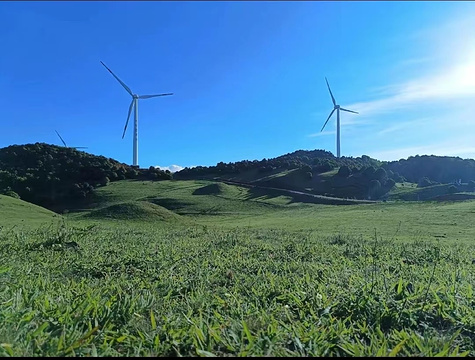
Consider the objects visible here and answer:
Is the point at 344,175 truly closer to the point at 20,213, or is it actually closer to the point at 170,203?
the point at 170,203

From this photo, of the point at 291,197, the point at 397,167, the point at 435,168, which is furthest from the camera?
the point at 397,167

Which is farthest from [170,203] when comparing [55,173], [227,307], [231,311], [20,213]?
[231,311]

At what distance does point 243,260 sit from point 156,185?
60.8 m

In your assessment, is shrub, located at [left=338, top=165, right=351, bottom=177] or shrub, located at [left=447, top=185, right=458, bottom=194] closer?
shrub, located at [left=447, top=185, right=458, bottom=194]

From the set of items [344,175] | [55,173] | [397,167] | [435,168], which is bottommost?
[344,175]

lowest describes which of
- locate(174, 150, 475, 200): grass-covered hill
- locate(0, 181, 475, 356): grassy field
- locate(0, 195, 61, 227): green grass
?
locate(0, 181, 475, 356): grassy field

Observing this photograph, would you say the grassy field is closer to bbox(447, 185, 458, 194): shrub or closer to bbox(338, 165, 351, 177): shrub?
bbox(447, 185, 458, 194): shrub

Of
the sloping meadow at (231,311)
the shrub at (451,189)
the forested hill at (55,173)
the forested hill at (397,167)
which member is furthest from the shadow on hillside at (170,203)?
the sloping meadow at (231,311)

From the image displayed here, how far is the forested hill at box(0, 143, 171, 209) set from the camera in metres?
61.7

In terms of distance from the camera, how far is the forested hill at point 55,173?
61688 millimetres

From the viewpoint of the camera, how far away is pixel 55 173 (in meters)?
68.7

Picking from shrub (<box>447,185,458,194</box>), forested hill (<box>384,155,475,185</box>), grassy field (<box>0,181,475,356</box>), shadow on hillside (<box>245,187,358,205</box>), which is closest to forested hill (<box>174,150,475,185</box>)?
forested hill (<box>384,155,475,185</box>)

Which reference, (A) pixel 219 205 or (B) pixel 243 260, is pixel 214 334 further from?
(A) pixel 219 205

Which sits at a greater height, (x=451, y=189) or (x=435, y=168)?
(x=435, y=168)
